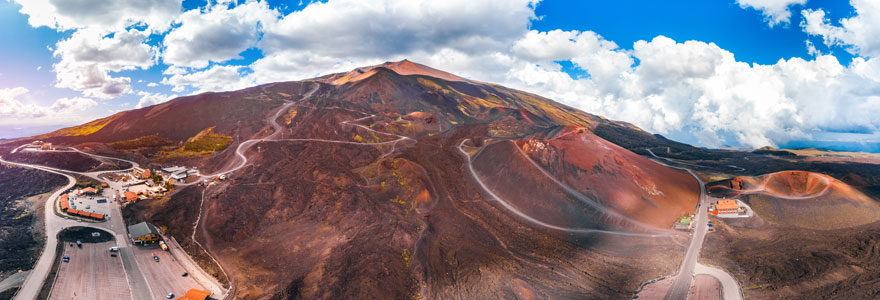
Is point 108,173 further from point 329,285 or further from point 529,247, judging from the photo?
point 529,247

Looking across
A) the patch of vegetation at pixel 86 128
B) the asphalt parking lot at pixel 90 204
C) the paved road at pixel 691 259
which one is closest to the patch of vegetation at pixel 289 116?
the asphalt parking lot at pixel 90 204

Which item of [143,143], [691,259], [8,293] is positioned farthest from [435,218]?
[143,143]

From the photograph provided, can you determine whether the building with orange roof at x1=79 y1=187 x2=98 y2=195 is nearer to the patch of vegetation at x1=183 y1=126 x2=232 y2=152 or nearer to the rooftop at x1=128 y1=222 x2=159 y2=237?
the rooftop at x1=128 y1=222 x2=159 y2=237

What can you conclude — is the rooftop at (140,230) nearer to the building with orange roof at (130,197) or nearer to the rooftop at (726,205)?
the building with orange roof at (130,197)

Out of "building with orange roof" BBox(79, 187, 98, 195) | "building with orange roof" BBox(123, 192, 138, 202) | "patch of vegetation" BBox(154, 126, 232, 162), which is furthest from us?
"patch of vegetation" BBox(154, 126, 232, 162)

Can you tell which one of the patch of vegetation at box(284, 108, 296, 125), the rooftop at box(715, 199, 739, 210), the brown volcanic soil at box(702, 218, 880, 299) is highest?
the patch of vegetation at box(284, 108, 296, 125)

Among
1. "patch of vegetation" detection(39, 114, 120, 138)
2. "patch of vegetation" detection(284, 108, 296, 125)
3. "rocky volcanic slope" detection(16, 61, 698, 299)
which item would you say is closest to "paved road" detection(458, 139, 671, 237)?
"rocky volcanic slope" detection(16, 61, 698, 299)

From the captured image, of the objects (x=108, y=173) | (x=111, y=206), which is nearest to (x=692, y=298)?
(x=111, y=206)

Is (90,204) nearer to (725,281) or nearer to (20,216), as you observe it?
(20,216)
